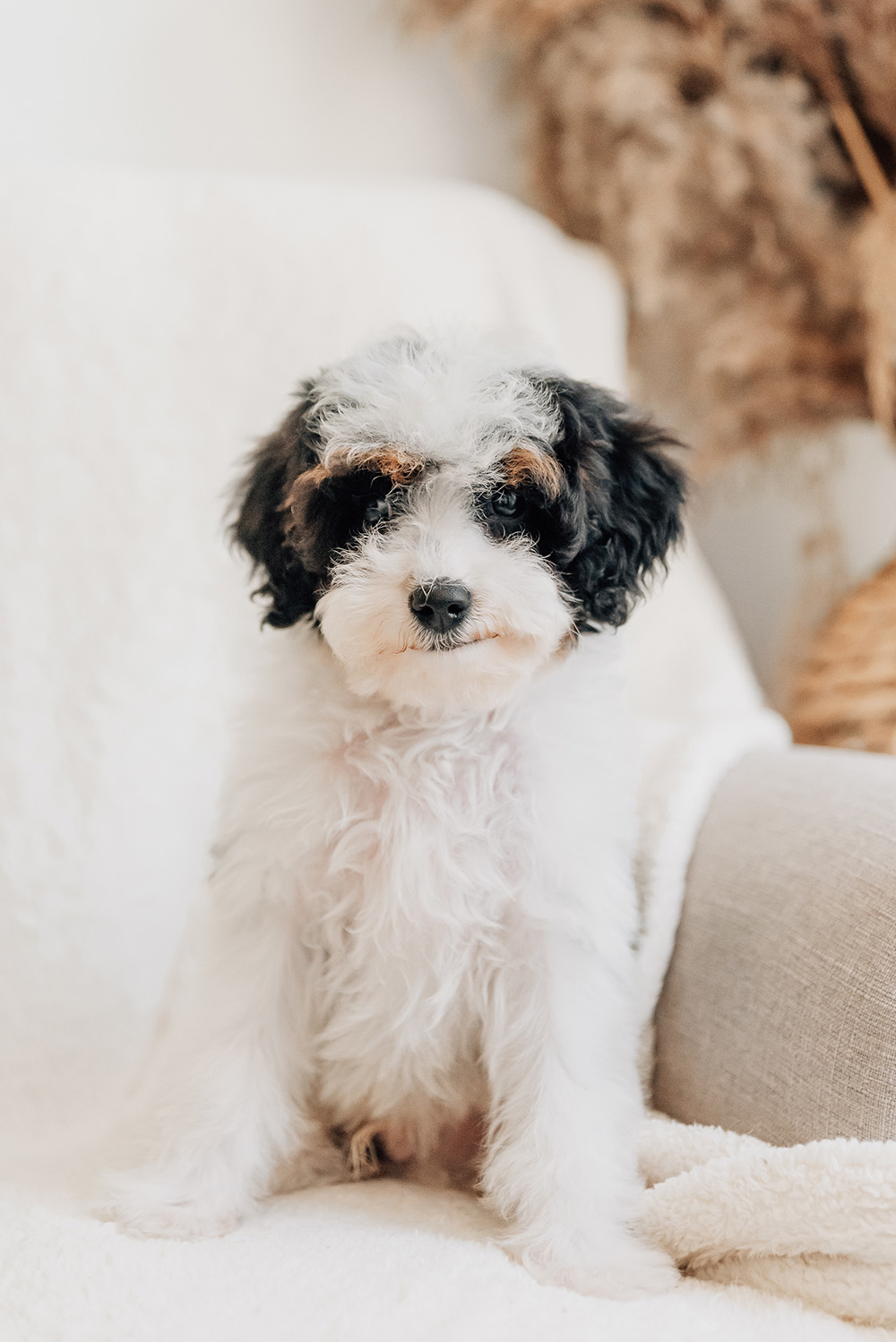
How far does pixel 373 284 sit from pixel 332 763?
121cm

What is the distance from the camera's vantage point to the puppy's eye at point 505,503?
1.44 metres

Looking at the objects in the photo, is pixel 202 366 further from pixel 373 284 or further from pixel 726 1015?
pixel 726 1015

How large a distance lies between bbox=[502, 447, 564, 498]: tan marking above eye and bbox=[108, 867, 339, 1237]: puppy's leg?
0.64 meters

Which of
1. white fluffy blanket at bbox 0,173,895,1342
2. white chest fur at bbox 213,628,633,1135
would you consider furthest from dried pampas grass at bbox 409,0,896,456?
white chest fur at bbox 213,628,633,1135

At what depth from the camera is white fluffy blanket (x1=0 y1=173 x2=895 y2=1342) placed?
1222mm

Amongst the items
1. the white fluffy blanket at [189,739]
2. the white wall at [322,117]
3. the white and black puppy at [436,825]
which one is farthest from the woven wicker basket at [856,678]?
the white and black puppy at [436,825]

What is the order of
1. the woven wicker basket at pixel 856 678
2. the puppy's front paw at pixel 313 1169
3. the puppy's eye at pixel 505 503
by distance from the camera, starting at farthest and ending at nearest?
the woven wicker basket at pixel 856 678, the puppy's front paw at pixel 313 1169, the puppy's eye at pixel 505 503

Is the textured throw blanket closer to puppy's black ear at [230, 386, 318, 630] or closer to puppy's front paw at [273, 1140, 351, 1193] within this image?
puppy's front paw at [273, 1140, 351, 1193]

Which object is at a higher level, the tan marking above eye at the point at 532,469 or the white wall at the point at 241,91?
the white wall at the point at 241,91

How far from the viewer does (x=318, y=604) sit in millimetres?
1461

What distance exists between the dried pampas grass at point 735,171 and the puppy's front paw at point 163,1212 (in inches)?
91.4

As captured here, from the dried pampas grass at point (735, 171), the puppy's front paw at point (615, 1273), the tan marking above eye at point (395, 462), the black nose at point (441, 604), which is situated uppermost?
the dried pampas grass at point (735, 171)

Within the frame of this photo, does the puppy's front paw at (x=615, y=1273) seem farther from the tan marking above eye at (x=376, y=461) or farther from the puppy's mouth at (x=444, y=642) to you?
the tan marking above eye at (x=376, y=461)

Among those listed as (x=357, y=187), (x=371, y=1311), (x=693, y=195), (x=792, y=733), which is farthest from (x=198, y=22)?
(x=371, y=1311)
